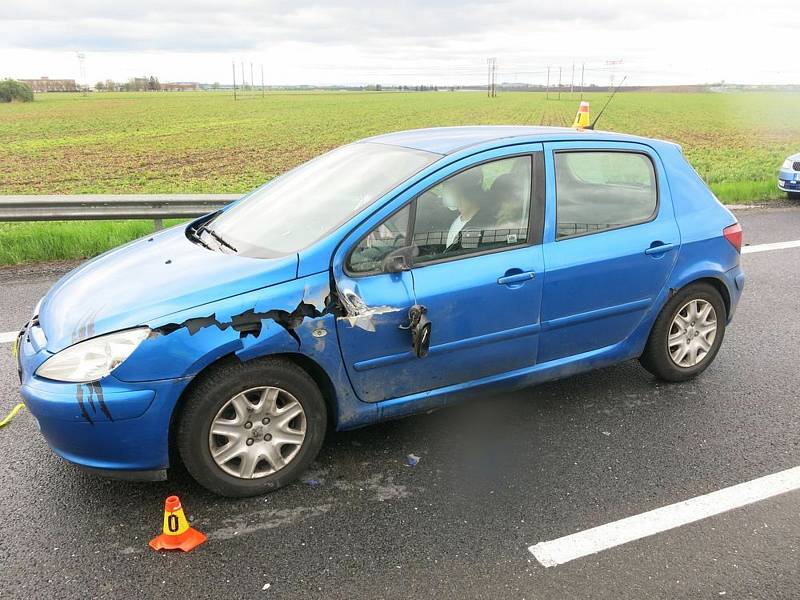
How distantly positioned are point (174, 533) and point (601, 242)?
2657mm

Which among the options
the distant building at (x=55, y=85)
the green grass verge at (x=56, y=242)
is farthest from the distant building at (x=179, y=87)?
the green grass verge at (x=56, y=242)

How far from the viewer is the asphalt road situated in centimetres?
262

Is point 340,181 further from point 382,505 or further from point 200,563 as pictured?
point 200,563

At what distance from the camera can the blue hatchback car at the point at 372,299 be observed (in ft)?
9.46

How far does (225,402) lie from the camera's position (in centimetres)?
297

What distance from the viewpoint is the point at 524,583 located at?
8.55ft

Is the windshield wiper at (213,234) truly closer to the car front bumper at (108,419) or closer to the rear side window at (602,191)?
the car front bumper at (108,419)

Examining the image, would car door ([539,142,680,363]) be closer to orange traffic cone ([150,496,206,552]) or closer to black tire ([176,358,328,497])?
black tire ([176,358,328,497])

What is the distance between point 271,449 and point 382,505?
0.58 m

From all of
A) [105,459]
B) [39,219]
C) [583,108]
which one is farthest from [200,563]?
[583,108]

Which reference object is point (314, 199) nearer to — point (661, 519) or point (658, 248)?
point (658, 248)

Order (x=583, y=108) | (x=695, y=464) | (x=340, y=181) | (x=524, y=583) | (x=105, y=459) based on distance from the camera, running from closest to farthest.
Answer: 1. (x=524, y=583)
2. (x=105, y=459)
3. (x=695, y=464)
4. (x=340, y=181)
5. (x=583, y=108)

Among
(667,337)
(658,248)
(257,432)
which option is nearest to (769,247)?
(667,337)

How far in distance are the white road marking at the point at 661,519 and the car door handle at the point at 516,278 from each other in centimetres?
125
